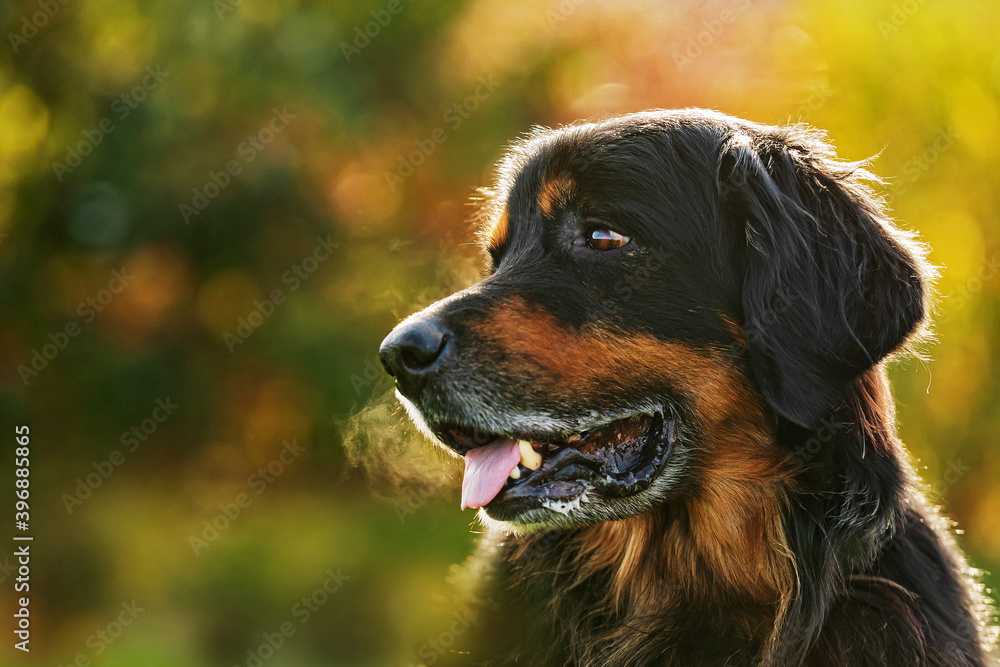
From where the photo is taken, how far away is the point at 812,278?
2936mm

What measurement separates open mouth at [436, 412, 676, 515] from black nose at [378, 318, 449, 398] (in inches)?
14.1

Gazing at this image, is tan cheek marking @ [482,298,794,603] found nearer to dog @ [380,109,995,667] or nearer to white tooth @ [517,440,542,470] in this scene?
dog @ [380,109,995,667]

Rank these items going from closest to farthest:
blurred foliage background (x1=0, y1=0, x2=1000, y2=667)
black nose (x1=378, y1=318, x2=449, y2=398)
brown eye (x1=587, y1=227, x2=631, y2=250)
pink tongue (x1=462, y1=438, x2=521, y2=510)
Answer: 1. black nose (x1=378, y1=318, x2=449, y2=398)
2. pink tongue (x1=462, y1=438, x2=521, y2=510)
3. brown eye (x1=587, y1=227, x2=631, y2=250)
4. blurred foliage background (x1=0, y1=0, x2=1000, y2=667)

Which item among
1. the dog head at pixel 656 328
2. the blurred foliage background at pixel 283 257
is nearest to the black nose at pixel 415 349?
the dog head at pixel 656 328

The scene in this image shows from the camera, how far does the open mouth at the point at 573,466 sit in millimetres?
A: 2926

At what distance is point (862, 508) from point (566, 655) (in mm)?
1283

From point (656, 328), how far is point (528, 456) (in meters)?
0.64

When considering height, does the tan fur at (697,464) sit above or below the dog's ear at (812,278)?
below

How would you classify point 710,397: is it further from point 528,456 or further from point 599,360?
point 528,456

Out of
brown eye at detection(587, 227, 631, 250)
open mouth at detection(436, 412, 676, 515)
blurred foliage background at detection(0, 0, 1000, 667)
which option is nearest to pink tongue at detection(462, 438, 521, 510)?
open mouth at detection(436, 412, 676, 515)

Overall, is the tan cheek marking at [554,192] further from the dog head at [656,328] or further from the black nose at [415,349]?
the black nose at [415,349]

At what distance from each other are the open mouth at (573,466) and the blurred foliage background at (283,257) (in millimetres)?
3381

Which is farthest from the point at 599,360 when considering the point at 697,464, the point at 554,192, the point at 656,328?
the point at 554,192

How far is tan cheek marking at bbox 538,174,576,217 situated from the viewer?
321cm
